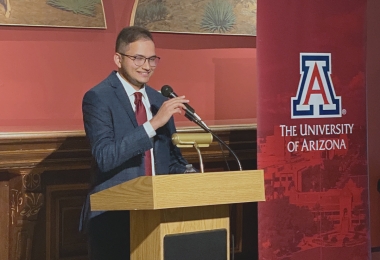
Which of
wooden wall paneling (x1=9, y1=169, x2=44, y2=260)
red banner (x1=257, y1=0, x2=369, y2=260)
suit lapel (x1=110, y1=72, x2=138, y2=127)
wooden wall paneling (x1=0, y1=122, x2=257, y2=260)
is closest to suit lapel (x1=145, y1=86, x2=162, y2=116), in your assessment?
suit lapel (x1=110, y1=72, x2=138, y2=127)

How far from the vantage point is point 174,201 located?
6.72 feet

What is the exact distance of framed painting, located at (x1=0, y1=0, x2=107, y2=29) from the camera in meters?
3.57

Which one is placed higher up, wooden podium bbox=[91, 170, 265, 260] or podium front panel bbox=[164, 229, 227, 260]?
wooden podium bbox=[91, 170, 265, 260]

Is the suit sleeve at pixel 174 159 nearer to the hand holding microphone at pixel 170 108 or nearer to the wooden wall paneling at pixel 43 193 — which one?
the hand holding microphone at pixel 170 108

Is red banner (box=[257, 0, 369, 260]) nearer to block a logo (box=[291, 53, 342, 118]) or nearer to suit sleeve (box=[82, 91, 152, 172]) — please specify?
block a logo (box=[291, 53, 342, 118])

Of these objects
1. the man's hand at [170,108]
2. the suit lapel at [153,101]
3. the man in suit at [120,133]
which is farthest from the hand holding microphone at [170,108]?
the suit lapel at [153,101]

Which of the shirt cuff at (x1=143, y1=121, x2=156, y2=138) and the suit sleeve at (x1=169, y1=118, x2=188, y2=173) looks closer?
the shirt cuff at (x1=143, y1=121, x2=156, y2=138)

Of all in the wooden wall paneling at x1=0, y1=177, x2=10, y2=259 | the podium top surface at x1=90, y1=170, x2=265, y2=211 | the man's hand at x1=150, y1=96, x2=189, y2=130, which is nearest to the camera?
the podium top surface at x1=90, y1=170, x2=265, y2=211

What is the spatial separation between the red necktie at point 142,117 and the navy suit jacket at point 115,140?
27mm

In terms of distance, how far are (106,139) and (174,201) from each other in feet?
1.81

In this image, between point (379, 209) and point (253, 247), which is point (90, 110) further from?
point (379, 209)

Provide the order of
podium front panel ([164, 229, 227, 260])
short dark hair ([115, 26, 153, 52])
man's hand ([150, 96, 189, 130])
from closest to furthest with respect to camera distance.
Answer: podium front panel ([164, 229, 227, 260]) < man's hand ([150, 96, 189, 130]) < short dark hair ([115, 26, 153, 52])

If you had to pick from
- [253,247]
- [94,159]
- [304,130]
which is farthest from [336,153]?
[94,159]

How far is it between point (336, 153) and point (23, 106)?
6.15 ft
